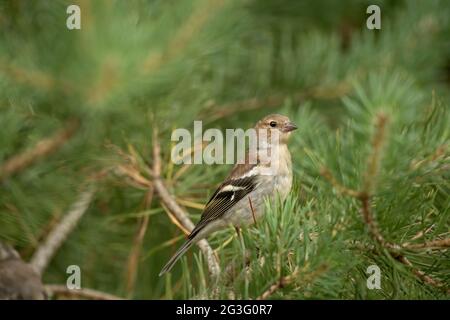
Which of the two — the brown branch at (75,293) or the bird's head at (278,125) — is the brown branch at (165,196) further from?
the bird's head at (278,125)

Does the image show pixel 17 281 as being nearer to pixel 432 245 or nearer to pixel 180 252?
pixel 180 252

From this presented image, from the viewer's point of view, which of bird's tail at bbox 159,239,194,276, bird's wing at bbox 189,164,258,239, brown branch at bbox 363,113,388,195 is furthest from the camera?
bird's wing at bbox 189,164,258,239

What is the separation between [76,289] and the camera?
148 inches

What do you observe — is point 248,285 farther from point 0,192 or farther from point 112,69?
point 0,192

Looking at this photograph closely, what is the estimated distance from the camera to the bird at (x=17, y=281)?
298cm

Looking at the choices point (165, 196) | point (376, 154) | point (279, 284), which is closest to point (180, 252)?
point (165, 196)

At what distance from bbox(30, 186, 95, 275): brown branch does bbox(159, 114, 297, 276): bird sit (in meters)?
0.62

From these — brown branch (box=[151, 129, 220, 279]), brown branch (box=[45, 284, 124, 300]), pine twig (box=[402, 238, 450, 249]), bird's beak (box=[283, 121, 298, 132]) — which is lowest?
brown branch (box=[45, 284, 124, 300])

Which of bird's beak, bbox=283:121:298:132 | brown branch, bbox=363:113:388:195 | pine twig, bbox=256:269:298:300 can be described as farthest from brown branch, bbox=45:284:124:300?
brown branch, bbox=363:113:388:195

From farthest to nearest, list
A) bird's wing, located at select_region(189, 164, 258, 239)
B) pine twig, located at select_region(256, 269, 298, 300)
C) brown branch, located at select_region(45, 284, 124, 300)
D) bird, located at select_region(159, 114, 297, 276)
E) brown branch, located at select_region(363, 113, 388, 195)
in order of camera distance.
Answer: bird, located at select_region(159, 114, 297, 276)
bird's wing, located at select_region(189, 164, 258, 239)
brown branch, located at select_region(45, 284, 124, 300)
pine twig, located at select_region(256, 269, 298, 300)
brown branch, located at select_region(363, 113, 388, 195)

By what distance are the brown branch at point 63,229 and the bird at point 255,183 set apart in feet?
2.04


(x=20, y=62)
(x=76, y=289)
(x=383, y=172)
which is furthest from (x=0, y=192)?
(x=383, y=172)

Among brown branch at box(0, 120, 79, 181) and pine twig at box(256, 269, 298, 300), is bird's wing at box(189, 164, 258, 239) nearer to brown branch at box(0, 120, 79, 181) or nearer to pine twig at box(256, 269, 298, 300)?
brown branch at box(0, 120, 79, 181)

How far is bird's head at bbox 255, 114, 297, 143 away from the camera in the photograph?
4477mm
